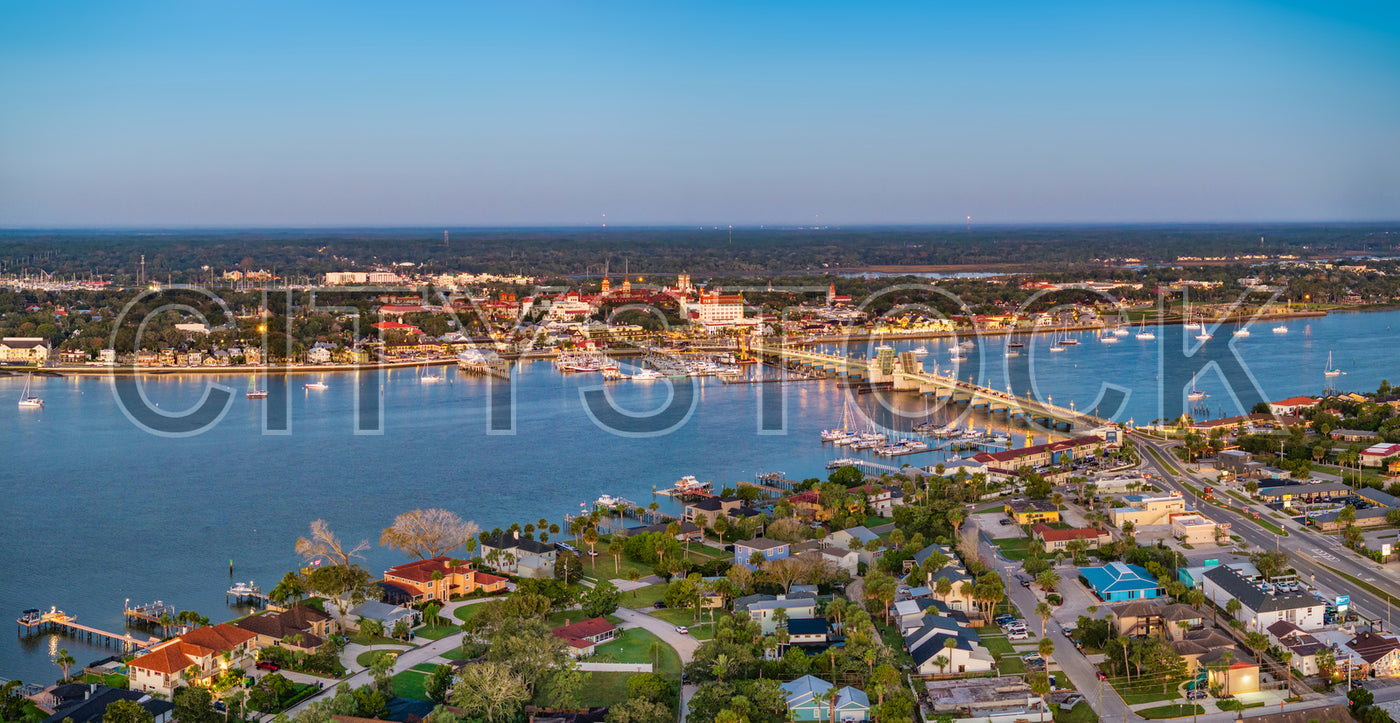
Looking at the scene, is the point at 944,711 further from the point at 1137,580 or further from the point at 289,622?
→ the point at 289,622

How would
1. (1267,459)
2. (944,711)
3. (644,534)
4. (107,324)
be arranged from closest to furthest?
(944,711) < (644,534) < (1267,459) < (107,324)

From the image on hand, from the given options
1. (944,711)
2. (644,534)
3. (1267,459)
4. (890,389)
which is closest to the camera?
(944,711)

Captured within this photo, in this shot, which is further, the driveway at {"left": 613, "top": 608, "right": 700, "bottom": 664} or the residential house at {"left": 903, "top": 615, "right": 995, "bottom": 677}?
the driveway at {"left": 613, "top": 608, "right": 700, "bottom": 664}

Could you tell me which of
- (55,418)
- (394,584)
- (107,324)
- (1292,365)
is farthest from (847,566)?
(107,324)

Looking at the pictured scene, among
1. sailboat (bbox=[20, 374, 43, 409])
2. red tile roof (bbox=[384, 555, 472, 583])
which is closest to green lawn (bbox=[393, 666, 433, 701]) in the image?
red tile roof (bbox=[384, 555, 472, 583])

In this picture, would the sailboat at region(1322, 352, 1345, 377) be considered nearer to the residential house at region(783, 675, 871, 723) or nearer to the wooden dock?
the residential house at region(783, 675, 871, 723)

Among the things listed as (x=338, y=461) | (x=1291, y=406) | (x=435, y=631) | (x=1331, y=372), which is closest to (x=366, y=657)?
(x=435, y=631)
